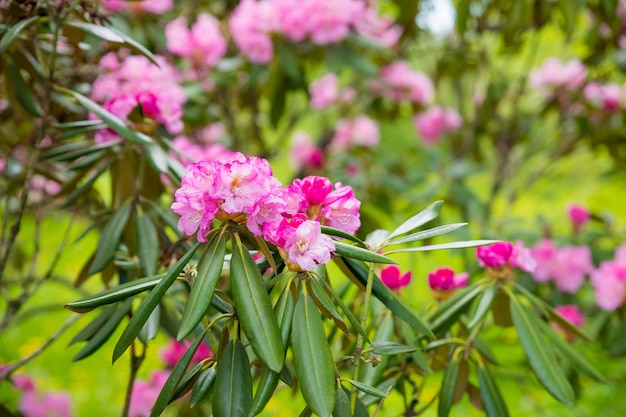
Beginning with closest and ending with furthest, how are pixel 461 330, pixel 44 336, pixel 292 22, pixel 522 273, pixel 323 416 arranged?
1. pixel 323 416
2. pixel 461 330
3. pixel 292 22
4. pixel 522 273
5. pixel 44 336

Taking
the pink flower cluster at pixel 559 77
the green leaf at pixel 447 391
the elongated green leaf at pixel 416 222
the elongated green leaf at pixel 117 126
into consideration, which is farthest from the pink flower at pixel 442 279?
the pink flower cluster at pixel 559 77

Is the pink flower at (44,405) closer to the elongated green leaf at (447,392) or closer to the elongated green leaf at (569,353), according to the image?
the elongated green leaf at (447,392)

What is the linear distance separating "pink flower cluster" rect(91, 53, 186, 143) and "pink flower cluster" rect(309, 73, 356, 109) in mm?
1450

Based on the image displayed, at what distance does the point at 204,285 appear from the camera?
75 cm

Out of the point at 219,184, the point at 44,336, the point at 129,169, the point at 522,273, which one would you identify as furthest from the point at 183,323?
the point at 44,336

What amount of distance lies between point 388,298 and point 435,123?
2430 millimetres

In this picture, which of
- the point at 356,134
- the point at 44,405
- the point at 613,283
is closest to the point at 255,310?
the point at 44,405

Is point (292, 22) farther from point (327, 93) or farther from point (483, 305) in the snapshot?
point (483, 305)

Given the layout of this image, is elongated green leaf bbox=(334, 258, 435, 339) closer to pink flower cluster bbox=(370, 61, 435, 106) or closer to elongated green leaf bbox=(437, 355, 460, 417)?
elongated green leaf bbox=(437, 355, 460, 417)

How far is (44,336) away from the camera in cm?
314

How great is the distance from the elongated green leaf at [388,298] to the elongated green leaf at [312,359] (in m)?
0.12

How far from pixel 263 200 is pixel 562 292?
5.71 ft

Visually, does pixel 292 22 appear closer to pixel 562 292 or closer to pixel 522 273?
pixel 522 273

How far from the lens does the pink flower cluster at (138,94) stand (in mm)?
1196
